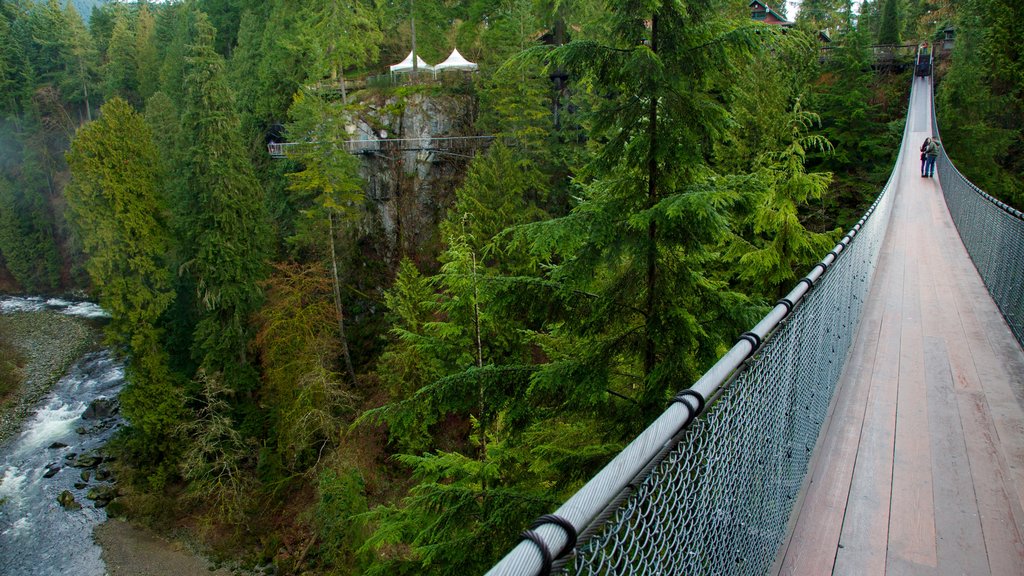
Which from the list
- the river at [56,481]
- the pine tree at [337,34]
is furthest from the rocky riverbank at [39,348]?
the pine tree at [337,34]

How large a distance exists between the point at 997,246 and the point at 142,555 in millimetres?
22602

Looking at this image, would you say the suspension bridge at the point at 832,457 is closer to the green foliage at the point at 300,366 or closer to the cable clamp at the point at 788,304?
the cable clamp at the point at 788,304

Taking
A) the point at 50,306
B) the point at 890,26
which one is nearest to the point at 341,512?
Answer: the point at 50,306

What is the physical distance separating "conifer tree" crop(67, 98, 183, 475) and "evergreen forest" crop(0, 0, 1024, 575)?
0.33 feet

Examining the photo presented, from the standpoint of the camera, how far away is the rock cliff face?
97.1ft

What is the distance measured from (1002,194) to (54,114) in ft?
204

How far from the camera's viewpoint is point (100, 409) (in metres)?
25.0

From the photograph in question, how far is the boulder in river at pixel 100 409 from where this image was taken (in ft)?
81.4

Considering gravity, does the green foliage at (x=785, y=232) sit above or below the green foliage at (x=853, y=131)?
below

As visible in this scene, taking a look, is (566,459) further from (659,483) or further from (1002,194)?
(1002,194)

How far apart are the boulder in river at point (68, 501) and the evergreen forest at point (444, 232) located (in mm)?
1776

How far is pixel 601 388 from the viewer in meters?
5.29

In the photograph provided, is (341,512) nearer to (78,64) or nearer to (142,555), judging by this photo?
(142,555)

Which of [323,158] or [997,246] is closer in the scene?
[997,246]
